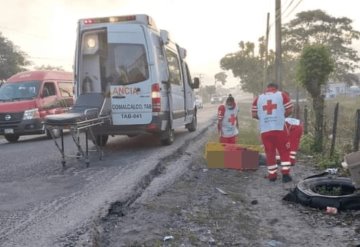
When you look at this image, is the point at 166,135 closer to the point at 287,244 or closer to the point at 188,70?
the point at 188,70

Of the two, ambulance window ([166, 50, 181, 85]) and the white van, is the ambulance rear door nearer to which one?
the white van

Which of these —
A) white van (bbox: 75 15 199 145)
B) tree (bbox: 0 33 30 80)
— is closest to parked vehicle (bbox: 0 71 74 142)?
white van (bbox: 75 15 199 145)

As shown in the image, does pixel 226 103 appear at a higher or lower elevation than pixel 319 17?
lower

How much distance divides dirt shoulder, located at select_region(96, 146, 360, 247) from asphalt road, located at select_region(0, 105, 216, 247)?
1.46ft

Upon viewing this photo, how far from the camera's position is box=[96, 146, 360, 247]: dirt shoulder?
481 centimetres

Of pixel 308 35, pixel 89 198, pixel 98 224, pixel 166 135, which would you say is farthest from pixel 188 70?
pixel 308 35

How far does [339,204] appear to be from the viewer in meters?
5.97

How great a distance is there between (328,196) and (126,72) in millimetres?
5968

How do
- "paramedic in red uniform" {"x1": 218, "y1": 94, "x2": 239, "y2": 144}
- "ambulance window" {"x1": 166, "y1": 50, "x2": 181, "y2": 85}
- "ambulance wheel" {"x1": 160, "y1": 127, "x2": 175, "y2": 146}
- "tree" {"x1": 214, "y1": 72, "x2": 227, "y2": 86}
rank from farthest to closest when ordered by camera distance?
"tree" {"x1": 214, "y1": 72, "x2": 227, "y2": 86}, "ambulance window" {"x1": 166, "y1": 50, "x2": 181, "y2": 85}, "ambulance wheel" {"x1": 160, "y1": 127, "x2": 175, "y2": 146}, "paramedic in red uniform" {"x1": 218, "y1": 94, "x2": 239, "y2": 144}

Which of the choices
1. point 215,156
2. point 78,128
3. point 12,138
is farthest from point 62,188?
point 12,138

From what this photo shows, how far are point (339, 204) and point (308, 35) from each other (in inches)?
1798

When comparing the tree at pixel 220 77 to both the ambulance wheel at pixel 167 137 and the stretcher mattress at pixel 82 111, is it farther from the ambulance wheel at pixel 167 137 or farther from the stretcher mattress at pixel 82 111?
the stretcher mattress at pixel 82 111

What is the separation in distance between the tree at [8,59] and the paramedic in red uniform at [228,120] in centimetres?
3810

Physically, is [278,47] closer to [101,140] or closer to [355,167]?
[101,140]
